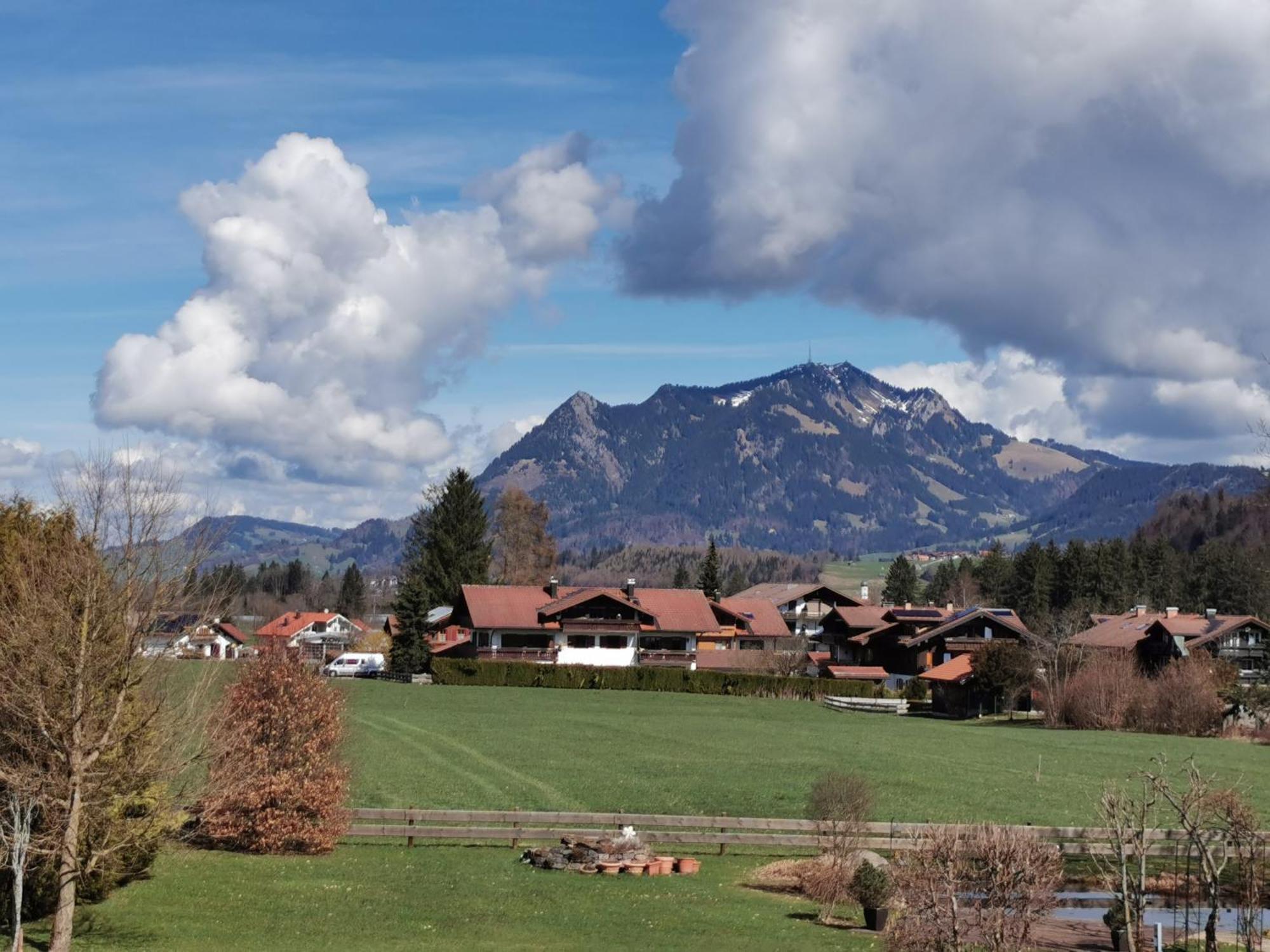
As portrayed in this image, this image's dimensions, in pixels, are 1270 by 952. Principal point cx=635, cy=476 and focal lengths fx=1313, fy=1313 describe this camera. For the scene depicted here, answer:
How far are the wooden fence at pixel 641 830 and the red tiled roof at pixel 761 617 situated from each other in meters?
84.8

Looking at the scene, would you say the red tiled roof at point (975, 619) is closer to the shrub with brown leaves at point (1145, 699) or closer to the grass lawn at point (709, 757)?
the shrub with brown leaves at point (1145, 699)

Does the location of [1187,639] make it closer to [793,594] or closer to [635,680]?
[635,680]

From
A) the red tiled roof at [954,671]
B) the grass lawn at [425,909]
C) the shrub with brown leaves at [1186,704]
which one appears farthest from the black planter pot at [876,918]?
the red tiled roof at [954,671]

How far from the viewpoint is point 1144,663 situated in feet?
319

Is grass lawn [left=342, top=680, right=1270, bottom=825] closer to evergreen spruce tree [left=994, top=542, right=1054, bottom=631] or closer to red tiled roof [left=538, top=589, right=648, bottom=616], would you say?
red tiled roof [left=538, top=589, right=648, bottom=616]

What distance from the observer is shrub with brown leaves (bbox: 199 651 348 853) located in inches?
1167

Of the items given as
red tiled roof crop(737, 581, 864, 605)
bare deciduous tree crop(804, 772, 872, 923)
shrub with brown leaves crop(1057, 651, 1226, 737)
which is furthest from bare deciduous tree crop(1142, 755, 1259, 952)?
red tiled roof crop(737, 581, 864, 605)

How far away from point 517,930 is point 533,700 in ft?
173

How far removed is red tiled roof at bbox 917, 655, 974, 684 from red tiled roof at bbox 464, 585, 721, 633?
702 inches

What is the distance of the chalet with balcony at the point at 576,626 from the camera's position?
98062mm

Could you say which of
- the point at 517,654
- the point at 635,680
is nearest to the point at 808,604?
the point at 517,654

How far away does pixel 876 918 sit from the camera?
24969mm

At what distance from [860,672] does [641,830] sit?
8398 cm

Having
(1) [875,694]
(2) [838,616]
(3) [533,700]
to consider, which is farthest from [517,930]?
(2) [838,616]
